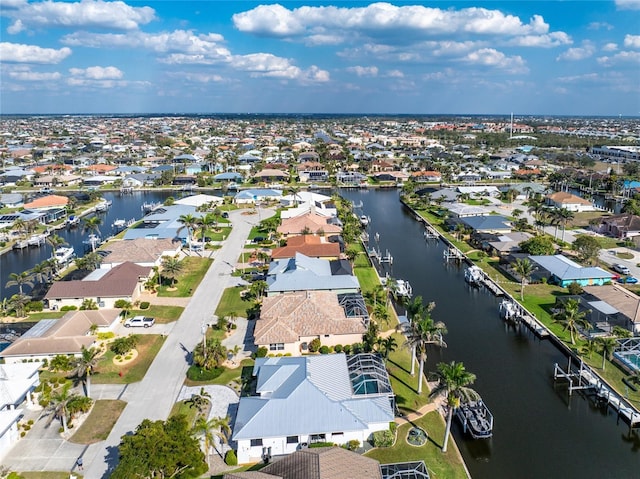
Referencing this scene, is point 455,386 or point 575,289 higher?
point 455,386

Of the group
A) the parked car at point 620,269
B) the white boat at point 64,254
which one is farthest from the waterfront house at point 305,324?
the white boat at point 64,254

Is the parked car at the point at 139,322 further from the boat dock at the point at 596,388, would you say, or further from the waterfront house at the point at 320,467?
the boat dock at the point at 596,388

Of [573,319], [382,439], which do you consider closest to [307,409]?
[382,439]

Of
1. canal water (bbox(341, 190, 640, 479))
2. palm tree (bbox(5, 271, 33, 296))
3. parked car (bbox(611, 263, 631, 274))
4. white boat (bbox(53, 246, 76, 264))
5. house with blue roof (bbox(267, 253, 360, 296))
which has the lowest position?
canal water (bbox(341, 190, 640, 479))

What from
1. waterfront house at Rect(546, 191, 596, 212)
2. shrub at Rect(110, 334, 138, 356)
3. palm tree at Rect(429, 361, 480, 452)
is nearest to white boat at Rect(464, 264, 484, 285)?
palm tree at Rect(429, 361, 480, 452)

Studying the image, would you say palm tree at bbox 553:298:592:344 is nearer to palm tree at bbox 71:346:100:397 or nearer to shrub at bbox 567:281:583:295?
shrub at bbox 567:281:583:295

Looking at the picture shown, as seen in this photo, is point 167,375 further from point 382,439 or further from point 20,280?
point 20,280
